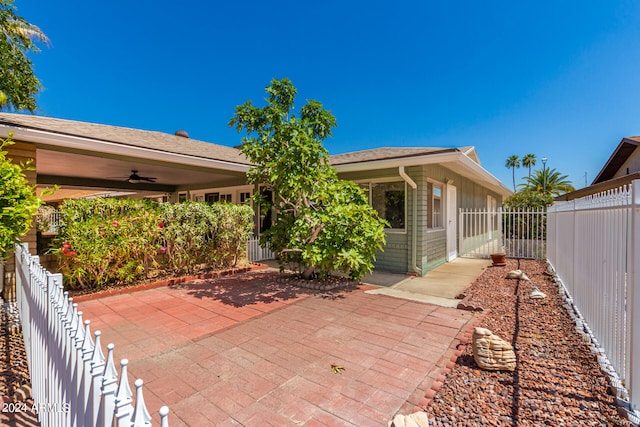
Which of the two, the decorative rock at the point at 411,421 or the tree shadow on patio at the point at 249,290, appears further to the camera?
the tree shadow on patio at the point at 249,290

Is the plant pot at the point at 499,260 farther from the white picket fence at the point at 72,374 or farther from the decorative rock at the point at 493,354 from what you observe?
the white picket fence at the point at 72,374

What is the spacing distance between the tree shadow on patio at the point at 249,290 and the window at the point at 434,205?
3528mm

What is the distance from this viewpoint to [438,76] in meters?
13.4

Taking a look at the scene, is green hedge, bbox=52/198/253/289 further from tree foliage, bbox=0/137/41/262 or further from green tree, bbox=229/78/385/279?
tree foliage, bbox=0/137/41/262

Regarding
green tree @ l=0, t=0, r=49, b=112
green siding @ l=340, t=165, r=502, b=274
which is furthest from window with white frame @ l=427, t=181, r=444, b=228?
green tree @ l=0, t=0, r=49, b=112

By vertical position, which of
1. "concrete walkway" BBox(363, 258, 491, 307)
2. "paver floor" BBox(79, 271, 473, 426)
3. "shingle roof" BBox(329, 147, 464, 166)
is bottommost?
"concrete walkway" BBox(363, 258, 491, 307)

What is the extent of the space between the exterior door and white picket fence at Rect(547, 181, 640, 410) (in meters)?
4.75

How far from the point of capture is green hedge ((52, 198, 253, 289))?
5.15 meters

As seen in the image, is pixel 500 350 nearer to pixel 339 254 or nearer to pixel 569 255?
pixel 339 254

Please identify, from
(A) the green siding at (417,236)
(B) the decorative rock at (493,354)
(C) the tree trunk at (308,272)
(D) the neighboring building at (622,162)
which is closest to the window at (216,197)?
(A) the green siding at (417,236)

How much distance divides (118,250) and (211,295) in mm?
1960

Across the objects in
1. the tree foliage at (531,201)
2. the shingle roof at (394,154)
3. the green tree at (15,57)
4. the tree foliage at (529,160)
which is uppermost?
the tree foliage at (529,160)

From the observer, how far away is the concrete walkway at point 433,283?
17.9 ft

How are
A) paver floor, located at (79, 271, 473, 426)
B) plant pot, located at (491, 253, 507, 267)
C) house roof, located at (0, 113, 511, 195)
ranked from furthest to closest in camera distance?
plant pot, located at (491, 253, 507, 267)
house roof, located at (0, 113, 511, 195)
paver floor, located at (79, 271, 473, 426)
